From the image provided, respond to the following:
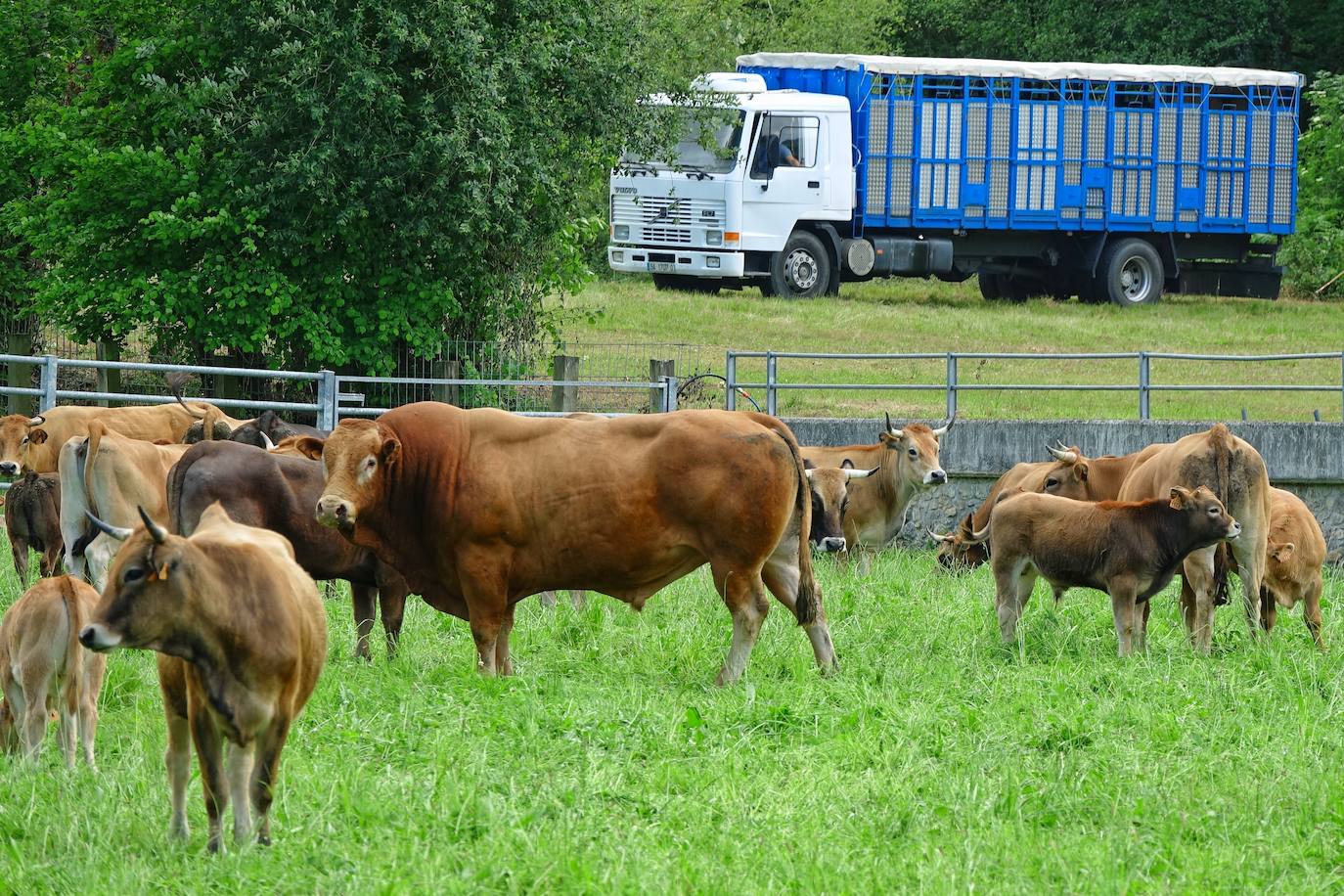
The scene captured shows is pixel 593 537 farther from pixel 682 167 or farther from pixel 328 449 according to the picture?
pixel 682 167

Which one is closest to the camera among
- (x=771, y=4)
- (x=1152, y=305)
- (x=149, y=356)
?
(x=149, y=356)

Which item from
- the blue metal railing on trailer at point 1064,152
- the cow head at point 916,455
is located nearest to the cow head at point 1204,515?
the cow head at point 916,455

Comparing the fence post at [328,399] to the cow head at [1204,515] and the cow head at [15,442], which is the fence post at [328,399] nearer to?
the cow head at [15,442]

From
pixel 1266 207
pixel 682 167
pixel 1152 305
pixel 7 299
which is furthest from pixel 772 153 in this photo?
pixel 7 299

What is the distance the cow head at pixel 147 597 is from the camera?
593 cm

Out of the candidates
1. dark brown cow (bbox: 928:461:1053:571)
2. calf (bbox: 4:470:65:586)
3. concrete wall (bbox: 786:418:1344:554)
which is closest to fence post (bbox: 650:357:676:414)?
concrete wall (bbox: 786:418:1344:554)

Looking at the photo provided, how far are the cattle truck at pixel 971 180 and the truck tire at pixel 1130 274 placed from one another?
0.04 meters

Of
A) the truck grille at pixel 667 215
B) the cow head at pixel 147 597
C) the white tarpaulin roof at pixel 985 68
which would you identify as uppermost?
the white tarpaulin roof at pixel 985 68

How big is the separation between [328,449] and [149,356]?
11.8m

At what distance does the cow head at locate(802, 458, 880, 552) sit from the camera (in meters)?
13.6

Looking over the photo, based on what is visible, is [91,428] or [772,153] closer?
[91,428]

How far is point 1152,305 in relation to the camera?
30.9 meters

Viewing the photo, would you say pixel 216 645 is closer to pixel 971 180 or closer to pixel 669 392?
pixel 669 392

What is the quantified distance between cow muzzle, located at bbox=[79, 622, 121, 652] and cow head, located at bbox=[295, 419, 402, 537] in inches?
133
